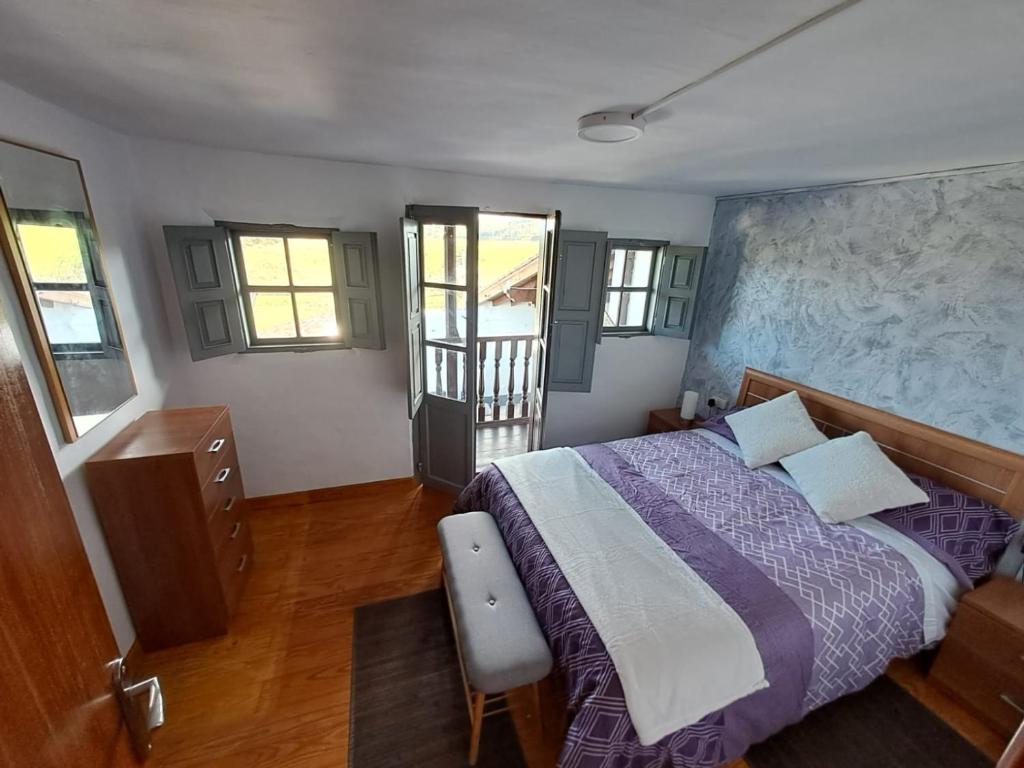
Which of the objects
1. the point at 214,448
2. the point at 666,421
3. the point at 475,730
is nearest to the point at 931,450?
the point at 666,421

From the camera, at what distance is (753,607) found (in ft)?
4.96

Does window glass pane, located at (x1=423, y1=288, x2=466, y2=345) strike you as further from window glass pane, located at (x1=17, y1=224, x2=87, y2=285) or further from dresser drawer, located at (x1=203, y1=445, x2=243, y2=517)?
window glass pane, located at (x1=17, y1=224, x2=87, y2=285)

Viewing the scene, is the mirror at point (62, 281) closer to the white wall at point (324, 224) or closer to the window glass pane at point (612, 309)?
the white wall at point (324, 224)

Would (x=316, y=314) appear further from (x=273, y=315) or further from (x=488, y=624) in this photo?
(x=488, y=624)

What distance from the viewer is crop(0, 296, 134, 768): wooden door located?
53cm

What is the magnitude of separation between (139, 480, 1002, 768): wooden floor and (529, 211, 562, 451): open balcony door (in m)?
1.00

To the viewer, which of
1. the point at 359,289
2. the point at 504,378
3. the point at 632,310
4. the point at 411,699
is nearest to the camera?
the point at 411,699

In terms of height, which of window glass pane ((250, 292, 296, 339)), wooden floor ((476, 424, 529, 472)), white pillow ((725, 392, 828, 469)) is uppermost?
window glass pane ((250, 292, 296, 339))

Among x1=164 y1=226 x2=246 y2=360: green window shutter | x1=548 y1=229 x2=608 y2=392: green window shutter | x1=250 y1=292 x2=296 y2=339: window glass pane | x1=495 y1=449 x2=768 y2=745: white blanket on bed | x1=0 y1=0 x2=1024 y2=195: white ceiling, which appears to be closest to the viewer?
x1=0 y1=0 x2=1024 y2=195: white ceiling

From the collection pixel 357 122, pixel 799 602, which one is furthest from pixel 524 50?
pixel 799 602

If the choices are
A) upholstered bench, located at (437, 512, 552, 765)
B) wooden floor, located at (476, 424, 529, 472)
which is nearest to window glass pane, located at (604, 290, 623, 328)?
wooden floor, located at (476, 424, 529, 472)

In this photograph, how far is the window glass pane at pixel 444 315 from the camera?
109 inches

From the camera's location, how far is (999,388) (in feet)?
6.27

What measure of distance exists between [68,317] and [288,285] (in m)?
1.22
